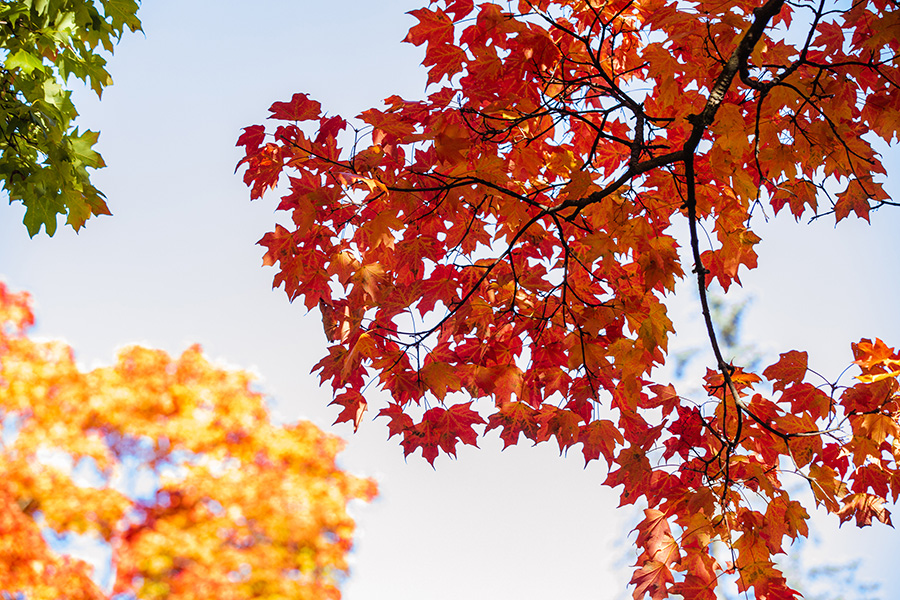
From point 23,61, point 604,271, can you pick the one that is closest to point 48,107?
point 23,61

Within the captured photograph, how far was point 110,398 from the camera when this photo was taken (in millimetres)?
7781

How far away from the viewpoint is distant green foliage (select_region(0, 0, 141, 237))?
2.71 metres

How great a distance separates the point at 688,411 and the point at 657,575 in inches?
23.2

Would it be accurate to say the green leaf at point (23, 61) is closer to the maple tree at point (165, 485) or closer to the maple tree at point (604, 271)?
the maple tree at point (604, 271)

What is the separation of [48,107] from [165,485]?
575cm

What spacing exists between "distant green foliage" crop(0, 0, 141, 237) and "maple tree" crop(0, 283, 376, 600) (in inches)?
201

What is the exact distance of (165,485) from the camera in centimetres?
744

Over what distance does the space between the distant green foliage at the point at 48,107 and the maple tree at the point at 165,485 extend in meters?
5.10

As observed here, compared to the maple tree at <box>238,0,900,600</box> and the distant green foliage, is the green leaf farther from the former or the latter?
the maple tree at <box>238,0,900,600</box>

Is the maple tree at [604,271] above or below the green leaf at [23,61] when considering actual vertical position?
below

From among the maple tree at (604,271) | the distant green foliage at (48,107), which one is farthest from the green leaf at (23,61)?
the maple tree at (604,271)

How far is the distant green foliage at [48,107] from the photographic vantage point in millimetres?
2713

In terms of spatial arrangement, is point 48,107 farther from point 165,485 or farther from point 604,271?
point 165,485

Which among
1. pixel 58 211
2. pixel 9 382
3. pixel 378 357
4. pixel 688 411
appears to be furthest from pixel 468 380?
pixel 9 382
